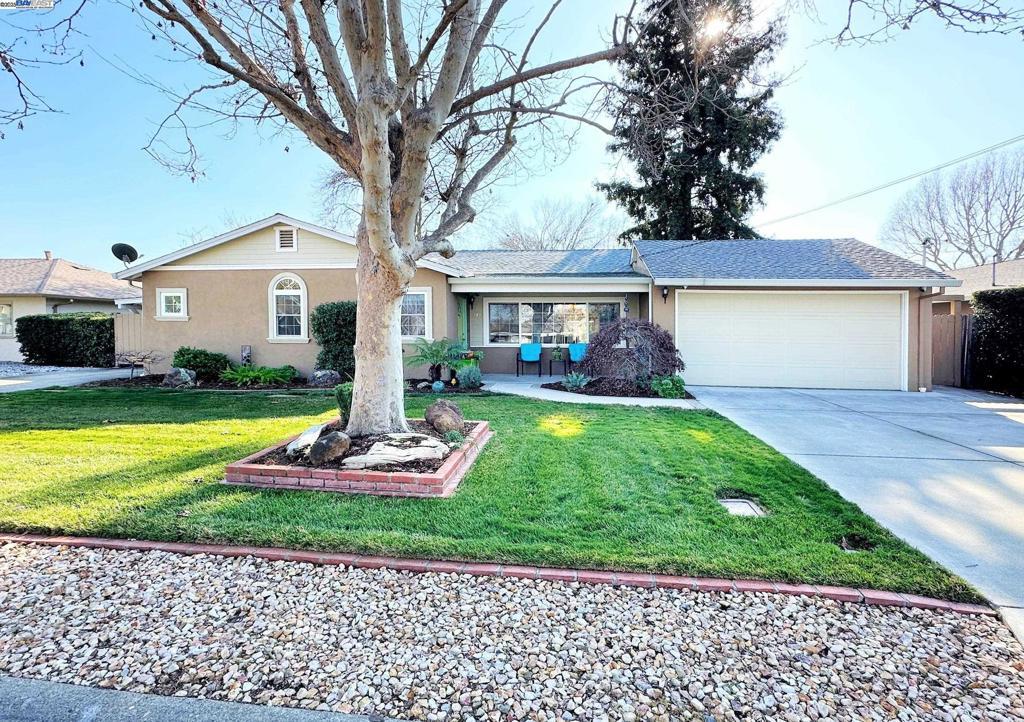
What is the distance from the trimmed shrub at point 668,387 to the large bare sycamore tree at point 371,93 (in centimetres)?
557

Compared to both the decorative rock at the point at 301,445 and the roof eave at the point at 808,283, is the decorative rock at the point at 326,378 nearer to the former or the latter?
the decorative rock at the point at 301,445

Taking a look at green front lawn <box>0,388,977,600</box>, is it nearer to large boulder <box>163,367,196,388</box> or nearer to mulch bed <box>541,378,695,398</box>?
mulch bed <box>541,378,695,398</box>

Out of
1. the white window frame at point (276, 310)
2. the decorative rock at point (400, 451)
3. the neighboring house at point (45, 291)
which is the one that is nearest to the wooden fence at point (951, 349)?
the decorative rock at point (400, 451)

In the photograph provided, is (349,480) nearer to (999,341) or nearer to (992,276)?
(999,341)

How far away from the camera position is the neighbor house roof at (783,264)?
10555mm

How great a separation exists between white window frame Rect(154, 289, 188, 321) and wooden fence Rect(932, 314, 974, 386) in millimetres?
19022

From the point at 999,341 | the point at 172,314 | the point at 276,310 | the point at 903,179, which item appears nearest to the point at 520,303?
the point at 276,310

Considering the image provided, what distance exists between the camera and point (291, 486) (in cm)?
438

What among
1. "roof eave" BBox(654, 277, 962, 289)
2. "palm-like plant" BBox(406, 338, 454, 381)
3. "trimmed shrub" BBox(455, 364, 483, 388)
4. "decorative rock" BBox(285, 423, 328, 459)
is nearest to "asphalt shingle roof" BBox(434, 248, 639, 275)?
"roof eave" BBox(654, 277, 962, 289)

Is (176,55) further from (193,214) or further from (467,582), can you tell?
(193,214)

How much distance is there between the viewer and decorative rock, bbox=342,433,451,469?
4496mm

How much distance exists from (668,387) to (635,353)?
0.99 metres

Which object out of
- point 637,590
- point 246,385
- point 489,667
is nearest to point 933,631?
point 637,590

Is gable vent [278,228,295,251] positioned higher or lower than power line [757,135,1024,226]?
lower
